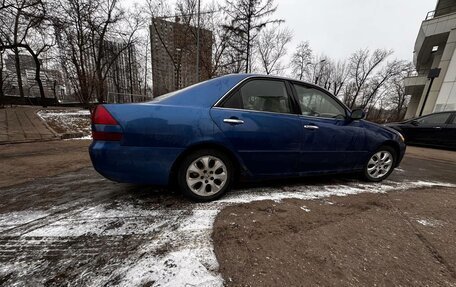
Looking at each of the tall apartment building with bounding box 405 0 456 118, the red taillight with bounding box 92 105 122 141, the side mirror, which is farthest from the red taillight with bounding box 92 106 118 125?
the tall apartment building with bounding box 405 0 456 118

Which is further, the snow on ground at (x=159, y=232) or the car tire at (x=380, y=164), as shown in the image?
the car tire at (x=380, y=164)

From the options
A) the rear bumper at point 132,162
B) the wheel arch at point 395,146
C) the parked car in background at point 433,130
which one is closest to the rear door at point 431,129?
the parked car in background at point 433,130

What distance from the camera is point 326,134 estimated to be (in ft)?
9.77

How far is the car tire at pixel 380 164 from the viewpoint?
3.58 meters

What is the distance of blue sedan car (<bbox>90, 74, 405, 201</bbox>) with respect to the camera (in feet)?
7.25

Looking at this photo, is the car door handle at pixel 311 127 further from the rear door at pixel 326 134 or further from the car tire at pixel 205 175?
the car tire at pixel 205 175

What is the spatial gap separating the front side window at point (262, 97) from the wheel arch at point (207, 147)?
0.49m

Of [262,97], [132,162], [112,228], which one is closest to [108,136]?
[132,162]

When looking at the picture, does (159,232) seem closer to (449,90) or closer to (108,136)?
(108,136)

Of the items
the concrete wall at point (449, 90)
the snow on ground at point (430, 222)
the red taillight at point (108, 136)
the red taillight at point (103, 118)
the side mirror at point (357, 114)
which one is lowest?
the snow on ground at point (430, 222)

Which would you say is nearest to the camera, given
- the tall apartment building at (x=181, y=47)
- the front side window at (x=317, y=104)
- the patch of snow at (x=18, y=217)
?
the patch of snow at (x=18, y=217)

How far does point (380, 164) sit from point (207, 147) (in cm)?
308

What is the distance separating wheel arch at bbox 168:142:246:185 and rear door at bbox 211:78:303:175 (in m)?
0.08

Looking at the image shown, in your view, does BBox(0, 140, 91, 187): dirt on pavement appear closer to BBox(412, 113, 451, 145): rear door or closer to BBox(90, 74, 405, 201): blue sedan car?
BBox(90, 74, 405, 201): blue sedan car
